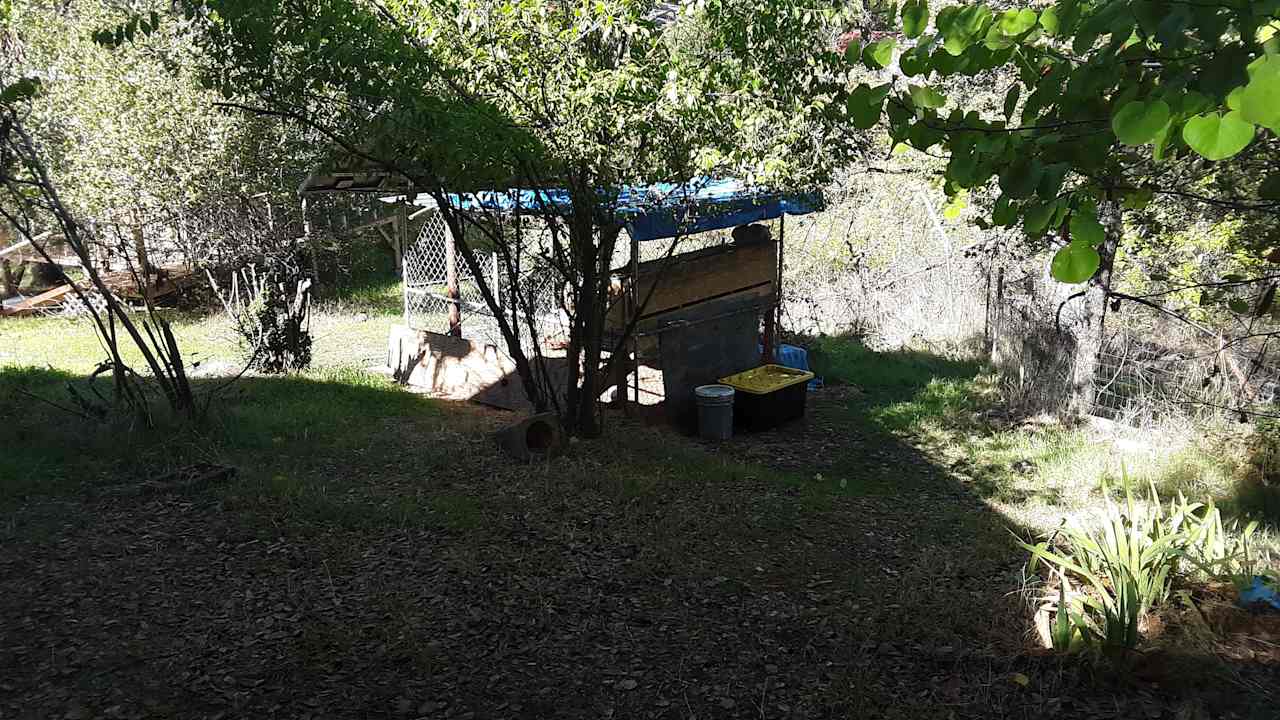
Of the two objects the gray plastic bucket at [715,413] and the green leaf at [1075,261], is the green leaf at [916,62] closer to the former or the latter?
the green leaf at [1075,261]

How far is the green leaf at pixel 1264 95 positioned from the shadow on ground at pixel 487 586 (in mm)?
2686

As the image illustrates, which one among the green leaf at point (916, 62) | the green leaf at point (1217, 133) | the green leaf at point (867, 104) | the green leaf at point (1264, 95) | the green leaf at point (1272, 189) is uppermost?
the green leaf at point (916, 62)

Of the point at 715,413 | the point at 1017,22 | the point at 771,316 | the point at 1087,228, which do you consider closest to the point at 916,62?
the point at 1017,22

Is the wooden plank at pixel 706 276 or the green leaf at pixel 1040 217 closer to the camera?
the green leaf at pixel 1040 217

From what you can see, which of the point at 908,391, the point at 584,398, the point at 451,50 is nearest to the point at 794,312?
the point at 908,391

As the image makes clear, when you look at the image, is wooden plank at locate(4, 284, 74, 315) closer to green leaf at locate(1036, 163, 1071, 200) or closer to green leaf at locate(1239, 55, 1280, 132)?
green leaf at locate(1036, 163, 1071, 200)

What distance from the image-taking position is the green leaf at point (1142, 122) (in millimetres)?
1466

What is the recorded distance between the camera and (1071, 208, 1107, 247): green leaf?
155 centimetres

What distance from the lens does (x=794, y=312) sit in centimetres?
1246

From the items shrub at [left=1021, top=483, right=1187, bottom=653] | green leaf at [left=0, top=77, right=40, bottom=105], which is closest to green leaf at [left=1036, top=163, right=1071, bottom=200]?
shrub at [left=1021, top=483, right=1187, bottom=653]

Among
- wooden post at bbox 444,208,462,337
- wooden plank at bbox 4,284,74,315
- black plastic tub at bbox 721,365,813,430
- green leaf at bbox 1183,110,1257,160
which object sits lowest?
black plastic tub at bbox 721,365,813,430

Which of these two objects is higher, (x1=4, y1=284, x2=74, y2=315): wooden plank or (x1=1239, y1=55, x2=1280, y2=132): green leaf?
(x1=1239, y1=55, x2=1280, y2=132): green leaf

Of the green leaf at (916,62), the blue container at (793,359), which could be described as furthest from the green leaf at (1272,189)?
the blue container at (793,359)

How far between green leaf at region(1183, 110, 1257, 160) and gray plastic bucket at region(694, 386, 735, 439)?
6.36m
